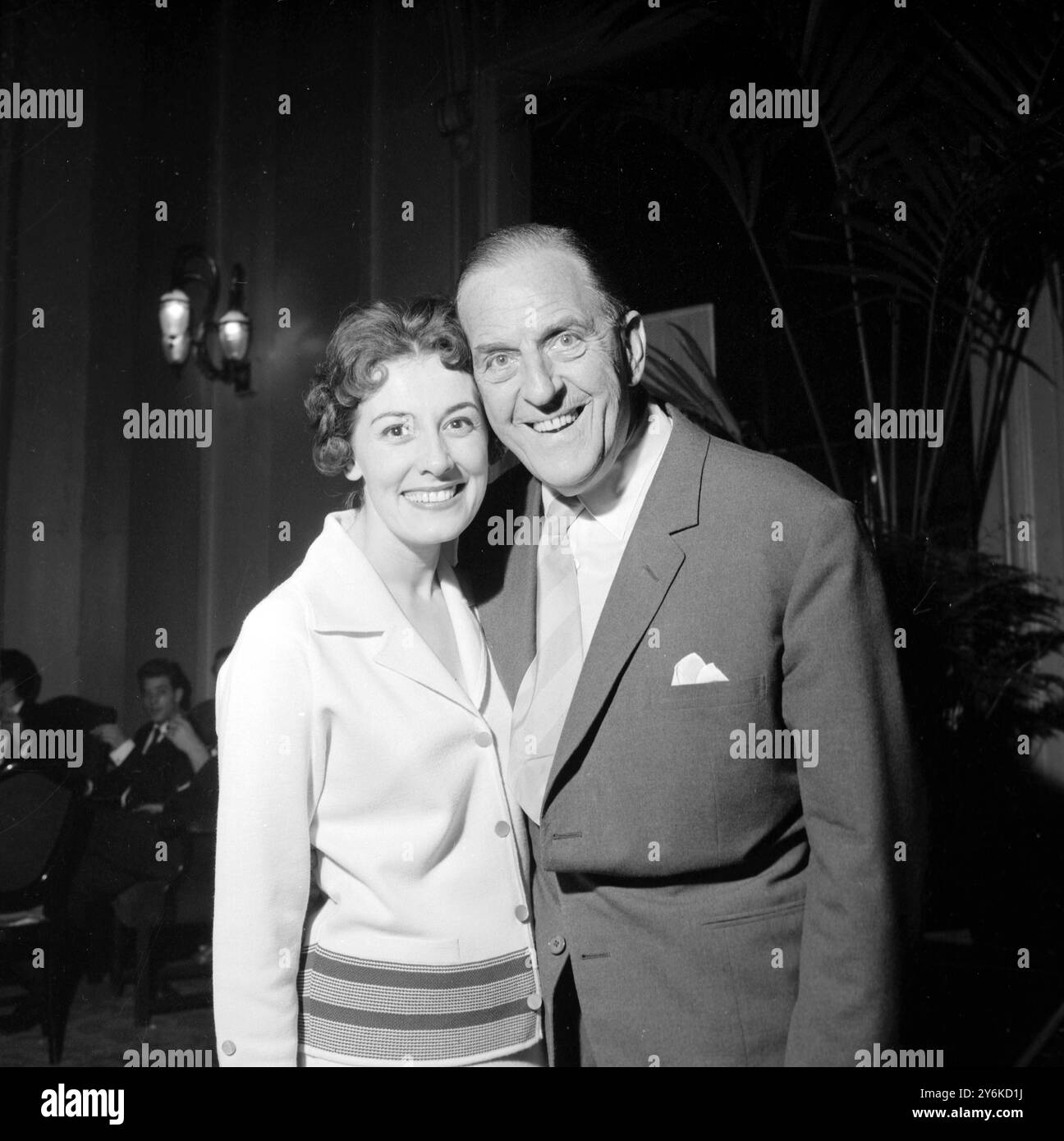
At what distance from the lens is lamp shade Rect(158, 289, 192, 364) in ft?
8.86

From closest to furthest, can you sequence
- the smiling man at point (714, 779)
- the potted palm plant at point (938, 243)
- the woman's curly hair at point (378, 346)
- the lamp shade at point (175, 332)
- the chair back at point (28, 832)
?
the smiling man at point (714, 779), the woman's curly hair at point (378, 346), the chair back at point (28, 832), the potted palm plant at point (938, 243), the lamp shade at point (175, 332)

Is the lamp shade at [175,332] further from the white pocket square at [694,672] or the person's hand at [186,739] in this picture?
the white pocket square at [694,672]

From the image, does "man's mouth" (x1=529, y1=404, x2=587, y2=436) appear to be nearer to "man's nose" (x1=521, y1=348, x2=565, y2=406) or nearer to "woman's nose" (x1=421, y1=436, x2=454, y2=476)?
"man's nose" (x1=521, y1=348, x2=565, y2=406)

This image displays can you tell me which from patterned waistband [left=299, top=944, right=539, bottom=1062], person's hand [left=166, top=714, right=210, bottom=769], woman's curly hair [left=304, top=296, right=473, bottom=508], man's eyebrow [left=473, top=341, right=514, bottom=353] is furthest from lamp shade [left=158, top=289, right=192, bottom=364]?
patterned waistband [left=299, top=944, right=539, bottom=1062]

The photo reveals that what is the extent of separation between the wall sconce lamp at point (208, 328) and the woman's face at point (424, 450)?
3.58ft

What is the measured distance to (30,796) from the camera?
2295mm

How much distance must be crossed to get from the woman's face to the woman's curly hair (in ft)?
0.06

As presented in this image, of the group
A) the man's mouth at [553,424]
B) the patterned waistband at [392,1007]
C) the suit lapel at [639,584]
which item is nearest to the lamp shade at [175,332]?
the man's mouth at [553,424]

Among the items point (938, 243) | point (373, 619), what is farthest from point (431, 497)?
point (938, 243)

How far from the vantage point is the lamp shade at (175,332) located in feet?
8.86

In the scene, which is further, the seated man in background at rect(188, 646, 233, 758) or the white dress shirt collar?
the seated man in background at rect(188, 646, 233, 758)

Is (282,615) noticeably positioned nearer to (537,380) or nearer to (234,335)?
(537,380)
